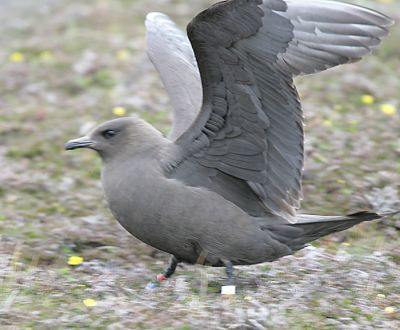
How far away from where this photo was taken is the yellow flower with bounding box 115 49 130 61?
31.5ft

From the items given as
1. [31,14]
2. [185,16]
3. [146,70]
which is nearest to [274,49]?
[146,70]

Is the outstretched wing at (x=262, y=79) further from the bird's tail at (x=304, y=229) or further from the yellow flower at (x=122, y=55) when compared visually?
the yellow flower at (x=122, y=55)

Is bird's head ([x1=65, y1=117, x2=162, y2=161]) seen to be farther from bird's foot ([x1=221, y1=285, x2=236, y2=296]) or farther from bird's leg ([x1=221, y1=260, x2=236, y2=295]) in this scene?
bird's foot ([x1=221, y1=285, x2=236, y2=296])

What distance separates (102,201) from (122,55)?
9.53 ft

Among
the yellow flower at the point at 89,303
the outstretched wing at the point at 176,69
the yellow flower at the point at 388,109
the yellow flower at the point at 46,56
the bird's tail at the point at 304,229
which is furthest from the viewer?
the yellow flower at the point at 46,56

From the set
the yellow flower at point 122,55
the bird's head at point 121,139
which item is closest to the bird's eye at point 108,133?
the bird's head at point 121,139

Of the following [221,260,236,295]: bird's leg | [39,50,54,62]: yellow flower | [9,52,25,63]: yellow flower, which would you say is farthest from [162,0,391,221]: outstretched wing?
[9,52,25,63]: yellow flower

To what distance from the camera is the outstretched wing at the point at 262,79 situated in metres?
5.31

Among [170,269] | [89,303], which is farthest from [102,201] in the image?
[89,303]

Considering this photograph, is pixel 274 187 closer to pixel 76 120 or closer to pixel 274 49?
pixel 274 49

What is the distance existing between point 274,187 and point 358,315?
98cm

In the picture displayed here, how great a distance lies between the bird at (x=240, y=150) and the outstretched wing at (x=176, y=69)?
1.75 ft

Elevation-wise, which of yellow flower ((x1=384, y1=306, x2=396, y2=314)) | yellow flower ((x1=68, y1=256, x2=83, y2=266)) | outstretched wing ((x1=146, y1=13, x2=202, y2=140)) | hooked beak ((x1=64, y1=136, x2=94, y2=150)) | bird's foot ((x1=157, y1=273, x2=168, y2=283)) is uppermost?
outstretched wing ((x1=146, y1=13, x2=202, y2=140))

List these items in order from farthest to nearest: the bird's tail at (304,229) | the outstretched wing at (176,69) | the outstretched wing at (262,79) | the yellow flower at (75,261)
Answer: the outstretched wing at (176,69)
the yellow flower at (75,261)
the bird's tail at (304,229)
the outstretched wing at (262,79)
